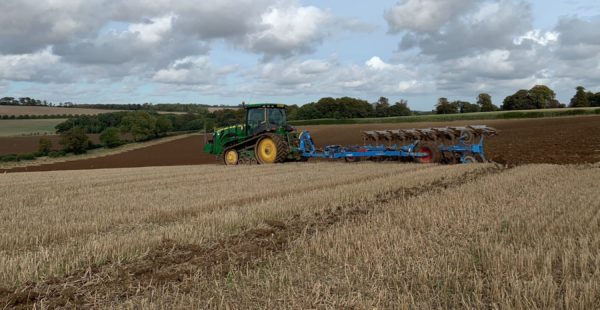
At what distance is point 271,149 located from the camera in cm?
1700

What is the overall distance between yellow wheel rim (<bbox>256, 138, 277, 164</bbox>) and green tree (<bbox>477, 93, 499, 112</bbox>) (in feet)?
229

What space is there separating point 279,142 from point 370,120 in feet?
151

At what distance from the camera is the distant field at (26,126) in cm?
6650

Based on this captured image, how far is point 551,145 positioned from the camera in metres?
20.7

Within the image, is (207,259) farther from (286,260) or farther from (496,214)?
(496,214)

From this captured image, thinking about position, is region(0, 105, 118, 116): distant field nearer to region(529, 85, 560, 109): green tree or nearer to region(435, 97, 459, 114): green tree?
region(435, 97, 459, 114): green tree

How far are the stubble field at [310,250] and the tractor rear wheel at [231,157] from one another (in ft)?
32.7

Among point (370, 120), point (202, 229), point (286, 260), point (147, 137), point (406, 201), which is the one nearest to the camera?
point (286, 260)

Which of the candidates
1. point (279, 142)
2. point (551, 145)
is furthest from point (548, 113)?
point (279, 142)

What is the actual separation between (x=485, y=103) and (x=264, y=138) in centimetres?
7092

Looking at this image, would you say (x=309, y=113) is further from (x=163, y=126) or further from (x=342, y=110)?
(x=163, y=126)

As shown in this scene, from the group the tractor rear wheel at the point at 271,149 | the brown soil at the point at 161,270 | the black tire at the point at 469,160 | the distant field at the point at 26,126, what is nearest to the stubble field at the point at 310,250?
the brown soil at the point at 161,270

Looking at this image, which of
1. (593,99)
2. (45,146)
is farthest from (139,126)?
(593,99)

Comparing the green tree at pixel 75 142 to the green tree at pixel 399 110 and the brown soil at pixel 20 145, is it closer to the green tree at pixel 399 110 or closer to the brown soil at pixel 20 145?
the brown soil at pixel 20 145
